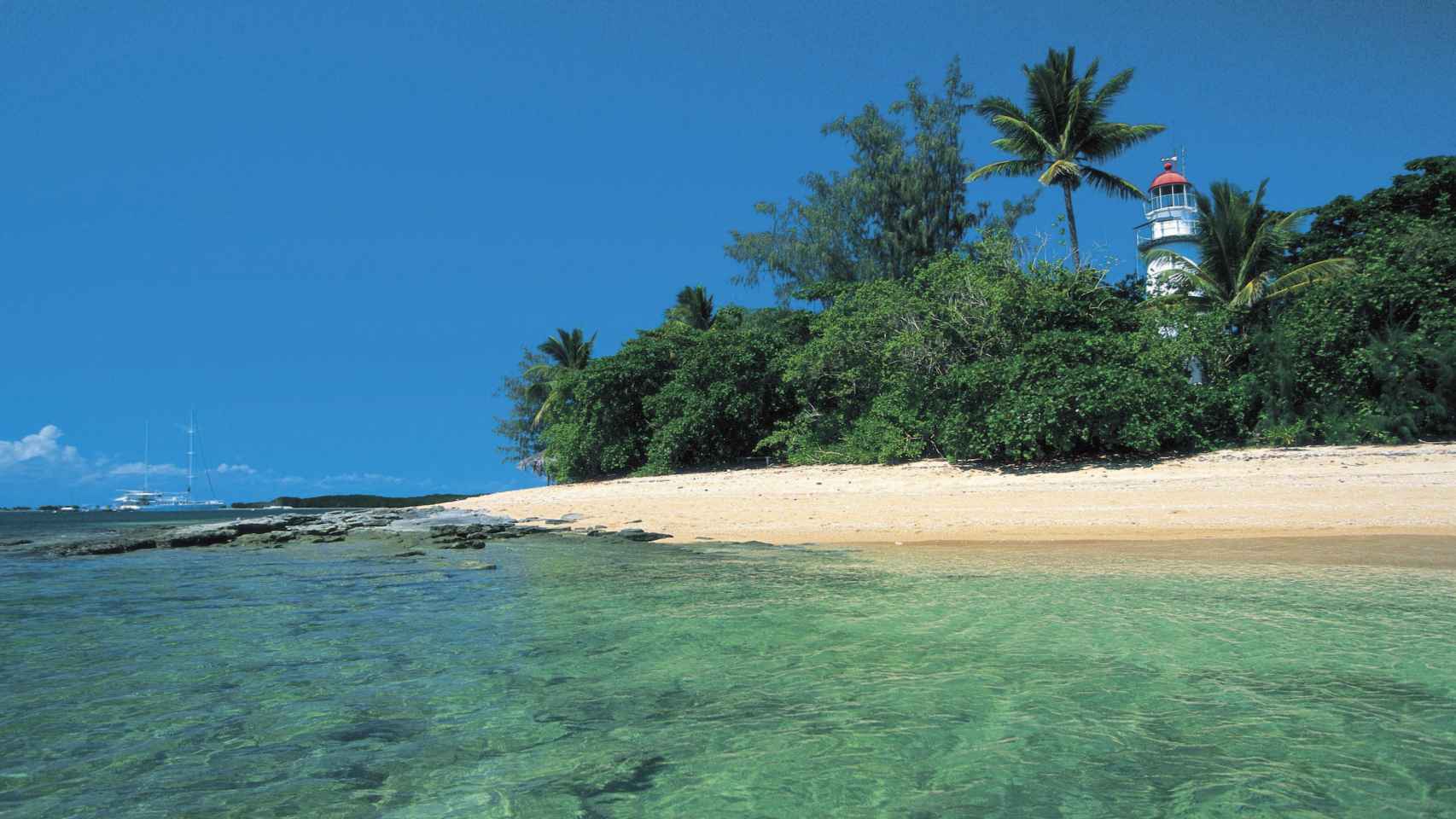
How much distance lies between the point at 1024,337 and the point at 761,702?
16513mm

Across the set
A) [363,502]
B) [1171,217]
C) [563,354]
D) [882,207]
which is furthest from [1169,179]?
[363,502]

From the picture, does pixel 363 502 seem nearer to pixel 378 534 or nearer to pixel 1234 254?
pixel 378 534

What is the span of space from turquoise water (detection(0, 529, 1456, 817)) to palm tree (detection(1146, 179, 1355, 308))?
1697cm

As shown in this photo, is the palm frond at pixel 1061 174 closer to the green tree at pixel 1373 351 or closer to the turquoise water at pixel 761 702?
the green tree at pixel 1373 351

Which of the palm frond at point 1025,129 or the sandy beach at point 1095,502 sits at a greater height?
the palm frond at point 1025,129

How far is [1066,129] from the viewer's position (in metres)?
24.3

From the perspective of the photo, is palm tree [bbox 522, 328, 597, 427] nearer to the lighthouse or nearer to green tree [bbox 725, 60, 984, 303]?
green tree [bbox 725, 60, 984, 303]

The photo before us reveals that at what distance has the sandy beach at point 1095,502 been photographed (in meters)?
11.1

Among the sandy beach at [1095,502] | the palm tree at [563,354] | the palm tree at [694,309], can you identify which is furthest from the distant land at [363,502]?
the sandy beach at [1095,502]

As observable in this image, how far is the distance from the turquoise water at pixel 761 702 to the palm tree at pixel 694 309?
27410mm

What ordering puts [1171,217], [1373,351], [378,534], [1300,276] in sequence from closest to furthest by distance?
[1373,351]
[378,534]
[1300,276]
[1171,217]

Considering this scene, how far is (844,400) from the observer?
22688mm

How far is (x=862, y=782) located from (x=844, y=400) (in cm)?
2016

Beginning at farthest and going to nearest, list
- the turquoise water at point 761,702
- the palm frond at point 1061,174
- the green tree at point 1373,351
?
the palm frond at point 1061,174
the green tree at point 1373,351
the turquoise water at point 761,702
